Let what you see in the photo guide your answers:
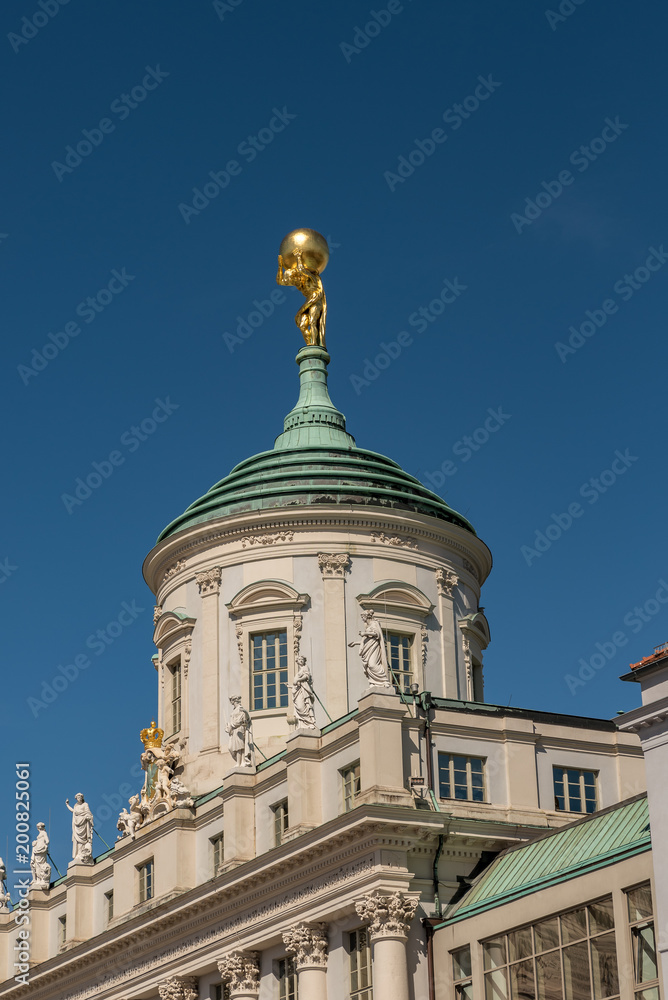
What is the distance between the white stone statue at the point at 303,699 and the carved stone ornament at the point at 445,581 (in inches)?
384

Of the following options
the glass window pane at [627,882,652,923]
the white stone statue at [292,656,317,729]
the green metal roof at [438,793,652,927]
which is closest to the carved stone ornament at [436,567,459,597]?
the white stone statue at [292,656,317,729]

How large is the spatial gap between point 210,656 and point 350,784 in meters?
12.9

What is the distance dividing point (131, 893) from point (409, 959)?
52.7ft

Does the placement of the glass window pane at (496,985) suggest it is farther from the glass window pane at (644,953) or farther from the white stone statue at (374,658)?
the white stone statue at (374,658)

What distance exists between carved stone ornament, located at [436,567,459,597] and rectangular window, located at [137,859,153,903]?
14752 mm

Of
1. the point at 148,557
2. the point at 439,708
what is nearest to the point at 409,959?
the point at 439,708

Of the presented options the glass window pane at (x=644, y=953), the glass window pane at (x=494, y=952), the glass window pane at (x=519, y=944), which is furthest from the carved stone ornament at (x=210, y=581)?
the glass window pane at (x=644, y=953)

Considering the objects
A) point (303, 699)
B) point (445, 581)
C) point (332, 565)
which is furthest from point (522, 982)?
point (445, 581)

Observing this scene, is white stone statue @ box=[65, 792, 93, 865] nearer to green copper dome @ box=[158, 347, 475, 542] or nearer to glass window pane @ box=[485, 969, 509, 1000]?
green copper dome @ box=[158, 347, 475, 542]

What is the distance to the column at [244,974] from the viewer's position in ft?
173

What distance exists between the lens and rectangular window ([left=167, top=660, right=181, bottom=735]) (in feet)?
209

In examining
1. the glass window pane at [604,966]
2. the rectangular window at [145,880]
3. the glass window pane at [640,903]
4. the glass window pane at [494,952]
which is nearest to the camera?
the glass window pane at [640,903]

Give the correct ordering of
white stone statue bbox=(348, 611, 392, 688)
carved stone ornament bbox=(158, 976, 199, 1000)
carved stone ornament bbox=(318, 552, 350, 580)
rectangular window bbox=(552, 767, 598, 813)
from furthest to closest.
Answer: carved stone ornament bbox=(318, 552, 350, 580) → carved stone ornament bbox=(158, 976, 199, 1000) → rectangular window bbox=(552, 767, 598, 813) → white stone statue bbox=(348, 611, 392, 688)

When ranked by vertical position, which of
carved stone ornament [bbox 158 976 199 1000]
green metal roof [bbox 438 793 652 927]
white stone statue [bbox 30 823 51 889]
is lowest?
carved stone ornament [bbox 158 976 199 1000]
